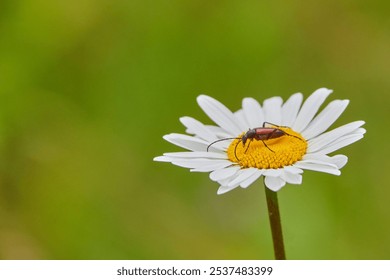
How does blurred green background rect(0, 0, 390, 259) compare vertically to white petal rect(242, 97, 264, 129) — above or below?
above

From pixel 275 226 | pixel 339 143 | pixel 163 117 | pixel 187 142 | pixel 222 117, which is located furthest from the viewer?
pixel 163 117

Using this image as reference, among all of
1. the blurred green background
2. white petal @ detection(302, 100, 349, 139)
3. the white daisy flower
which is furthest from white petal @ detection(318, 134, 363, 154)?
the blurred green background

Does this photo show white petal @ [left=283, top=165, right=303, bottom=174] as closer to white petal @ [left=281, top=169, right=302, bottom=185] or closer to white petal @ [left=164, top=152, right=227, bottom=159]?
white petal @ [left=281, top=169, right=302, bottom=185]

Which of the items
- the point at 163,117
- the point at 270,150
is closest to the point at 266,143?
the point at 270,150

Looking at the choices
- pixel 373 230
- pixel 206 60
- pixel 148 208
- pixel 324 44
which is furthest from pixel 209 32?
pixel 373 230

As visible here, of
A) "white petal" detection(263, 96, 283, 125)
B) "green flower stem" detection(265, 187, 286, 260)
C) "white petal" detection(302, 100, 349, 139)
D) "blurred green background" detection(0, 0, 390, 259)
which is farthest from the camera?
"blurred green background" detection(0, 0, 390, 259)

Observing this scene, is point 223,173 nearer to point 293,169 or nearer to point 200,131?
point 293,169

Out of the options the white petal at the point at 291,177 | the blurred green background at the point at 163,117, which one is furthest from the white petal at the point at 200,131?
the blurred green background at the point at 163,117

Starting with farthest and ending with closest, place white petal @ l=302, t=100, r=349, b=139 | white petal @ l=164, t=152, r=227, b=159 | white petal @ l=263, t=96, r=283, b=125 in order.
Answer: white petal @ l=263, t=96, r=283, b=125
white petal @ l=302, t=100, r=349, b=139
white petal @ l=164, t=152, r=227, b=159
